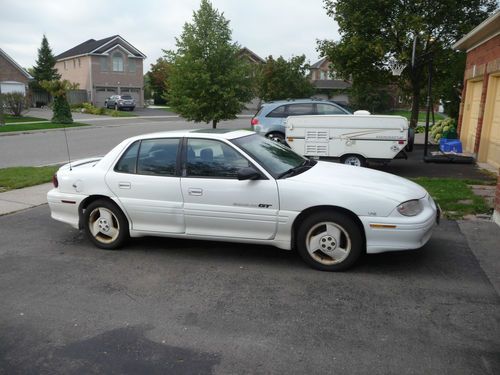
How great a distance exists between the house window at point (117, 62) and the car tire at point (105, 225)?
5089 centimetres

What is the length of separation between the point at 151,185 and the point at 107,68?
167 feet

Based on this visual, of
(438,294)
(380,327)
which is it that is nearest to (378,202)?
(438,294)

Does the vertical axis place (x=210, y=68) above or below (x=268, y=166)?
above

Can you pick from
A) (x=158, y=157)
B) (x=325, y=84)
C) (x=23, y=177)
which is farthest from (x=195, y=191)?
(x=325, y=84)

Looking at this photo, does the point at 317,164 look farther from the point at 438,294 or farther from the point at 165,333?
the point at 165,333

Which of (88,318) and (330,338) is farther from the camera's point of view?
(88,318)

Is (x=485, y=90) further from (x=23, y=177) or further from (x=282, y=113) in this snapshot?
(x=23, y=177)

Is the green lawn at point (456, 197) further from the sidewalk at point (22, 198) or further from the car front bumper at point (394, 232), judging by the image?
the sidewalk at point (22, 198)

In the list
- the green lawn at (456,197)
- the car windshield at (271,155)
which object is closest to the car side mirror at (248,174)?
the car windshield at (271,155)

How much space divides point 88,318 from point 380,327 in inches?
92.9

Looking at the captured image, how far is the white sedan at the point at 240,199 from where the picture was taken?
4613 mm

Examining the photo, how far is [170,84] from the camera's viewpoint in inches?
779

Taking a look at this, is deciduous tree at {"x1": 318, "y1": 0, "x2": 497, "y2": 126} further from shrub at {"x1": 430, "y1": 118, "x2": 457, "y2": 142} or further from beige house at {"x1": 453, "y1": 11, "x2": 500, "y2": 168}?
beige house at {"x1": 453, "y1": 11, "x2": 500, "y2": 168}

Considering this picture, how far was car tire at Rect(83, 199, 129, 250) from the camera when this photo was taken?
5473 millimetres
